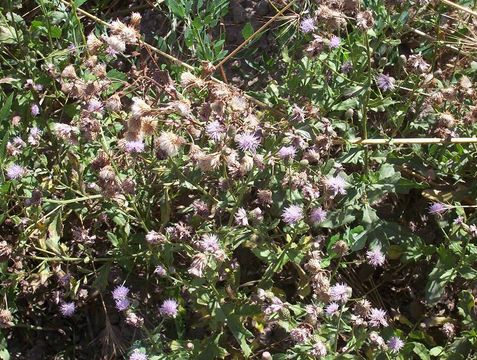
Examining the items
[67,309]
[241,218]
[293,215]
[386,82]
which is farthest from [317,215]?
[67,309]

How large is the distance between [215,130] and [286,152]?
0.20 m

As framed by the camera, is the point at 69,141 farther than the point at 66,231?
No

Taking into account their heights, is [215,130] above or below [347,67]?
above

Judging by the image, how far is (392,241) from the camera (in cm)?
266

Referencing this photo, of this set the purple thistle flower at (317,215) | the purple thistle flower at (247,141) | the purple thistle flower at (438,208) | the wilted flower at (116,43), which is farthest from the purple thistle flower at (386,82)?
the wilted flower at (116,43)

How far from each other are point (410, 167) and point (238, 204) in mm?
703

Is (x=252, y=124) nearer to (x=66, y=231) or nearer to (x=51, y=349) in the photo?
(x=66, y=231)

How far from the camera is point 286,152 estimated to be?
7.42 ft

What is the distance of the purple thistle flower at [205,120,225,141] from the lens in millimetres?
2219

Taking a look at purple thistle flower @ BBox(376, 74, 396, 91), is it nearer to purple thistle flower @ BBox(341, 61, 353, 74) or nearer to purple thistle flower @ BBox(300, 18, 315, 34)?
purple thistle flower @ BBox(341, 61, 353, 74)

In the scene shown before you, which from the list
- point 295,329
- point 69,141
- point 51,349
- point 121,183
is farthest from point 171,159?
point 51,349

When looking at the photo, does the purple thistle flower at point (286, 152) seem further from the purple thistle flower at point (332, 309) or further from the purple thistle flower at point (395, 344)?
the purple thistle flower at point (395, 344)

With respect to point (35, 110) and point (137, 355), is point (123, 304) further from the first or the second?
point (35, 110)

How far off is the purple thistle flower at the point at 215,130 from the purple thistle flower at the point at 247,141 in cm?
5
